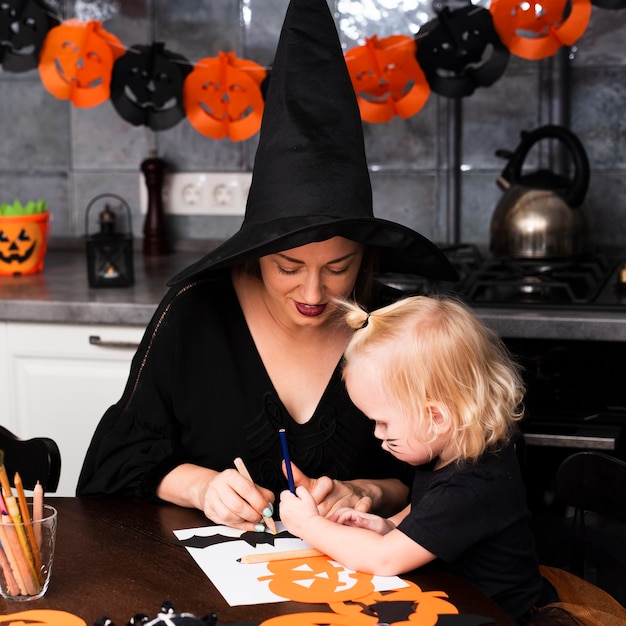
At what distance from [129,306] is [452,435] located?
1.02 m

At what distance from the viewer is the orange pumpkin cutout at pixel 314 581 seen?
118 cm

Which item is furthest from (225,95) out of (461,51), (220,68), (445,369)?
(445,369)

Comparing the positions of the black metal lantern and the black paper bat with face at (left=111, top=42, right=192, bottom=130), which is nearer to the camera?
the black metal lantern

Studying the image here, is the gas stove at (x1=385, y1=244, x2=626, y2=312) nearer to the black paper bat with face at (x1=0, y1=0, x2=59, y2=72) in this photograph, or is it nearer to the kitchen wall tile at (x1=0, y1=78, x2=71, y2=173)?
the black paper bat with face at (x1=0, y1=0, x2=59, y2=72)

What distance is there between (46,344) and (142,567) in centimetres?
117

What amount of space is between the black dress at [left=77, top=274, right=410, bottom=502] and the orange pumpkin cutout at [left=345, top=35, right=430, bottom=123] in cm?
92

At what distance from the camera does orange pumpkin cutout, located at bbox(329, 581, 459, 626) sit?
1.12 m

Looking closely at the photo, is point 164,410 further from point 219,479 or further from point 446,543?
point 446,543

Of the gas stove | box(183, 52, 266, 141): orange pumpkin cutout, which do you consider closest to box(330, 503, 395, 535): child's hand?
the gas stove

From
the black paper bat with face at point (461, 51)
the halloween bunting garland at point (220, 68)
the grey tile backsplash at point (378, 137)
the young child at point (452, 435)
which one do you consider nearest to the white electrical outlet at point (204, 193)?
the grey tile backsplash at point (378, 137)

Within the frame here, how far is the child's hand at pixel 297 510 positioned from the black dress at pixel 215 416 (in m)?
0.26

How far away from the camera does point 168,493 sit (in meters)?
1.54

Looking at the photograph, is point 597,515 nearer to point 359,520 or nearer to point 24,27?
point 359,520

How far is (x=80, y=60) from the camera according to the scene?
2529mm
